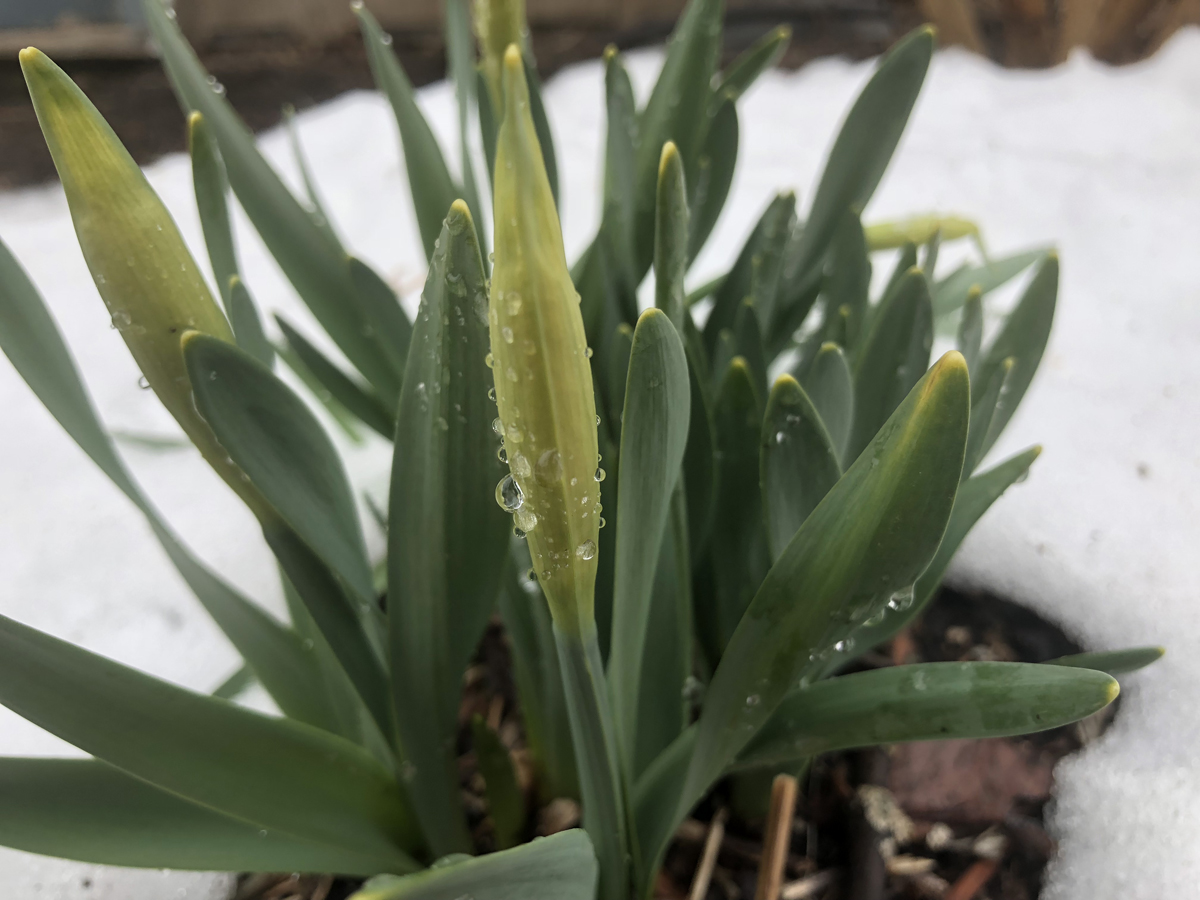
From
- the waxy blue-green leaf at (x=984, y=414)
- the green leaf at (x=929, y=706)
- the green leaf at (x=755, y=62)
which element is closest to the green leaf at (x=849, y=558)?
the green leaf at (x=929, y=706)

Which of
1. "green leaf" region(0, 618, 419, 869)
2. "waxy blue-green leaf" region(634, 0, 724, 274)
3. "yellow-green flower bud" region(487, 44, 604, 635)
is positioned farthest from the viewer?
"waxy blue-green leaf" region(634, 0, 724, 274)

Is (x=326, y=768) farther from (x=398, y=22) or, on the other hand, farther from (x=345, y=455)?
(x=398, y=22)

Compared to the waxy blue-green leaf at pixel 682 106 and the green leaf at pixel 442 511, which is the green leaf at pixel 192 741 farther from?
the waxy blue-green leaf at pixel 682 106

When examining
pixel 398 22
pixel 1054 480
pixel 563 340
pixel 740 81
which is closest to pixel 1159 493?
Result: pixel 1054 480

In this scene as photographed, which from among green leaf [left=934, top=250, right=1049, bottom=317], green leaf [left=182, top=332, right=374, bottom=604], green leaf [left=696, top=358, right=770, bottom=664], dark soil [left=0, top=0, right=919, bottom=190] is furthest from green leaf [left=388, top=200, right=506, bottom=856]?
dark soil [left=0, top=0, right=919, bottom=190]

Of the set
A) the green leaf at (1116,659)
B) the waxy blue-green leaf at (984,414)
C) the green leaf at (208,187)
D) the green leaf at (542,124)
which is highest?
the green leaf at (542,124)

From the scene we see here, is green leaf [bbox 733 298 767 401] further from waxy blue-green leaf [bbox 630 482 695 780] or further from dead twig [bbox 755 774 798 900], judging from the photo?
dead twig [bbox 755 774 798 900]
